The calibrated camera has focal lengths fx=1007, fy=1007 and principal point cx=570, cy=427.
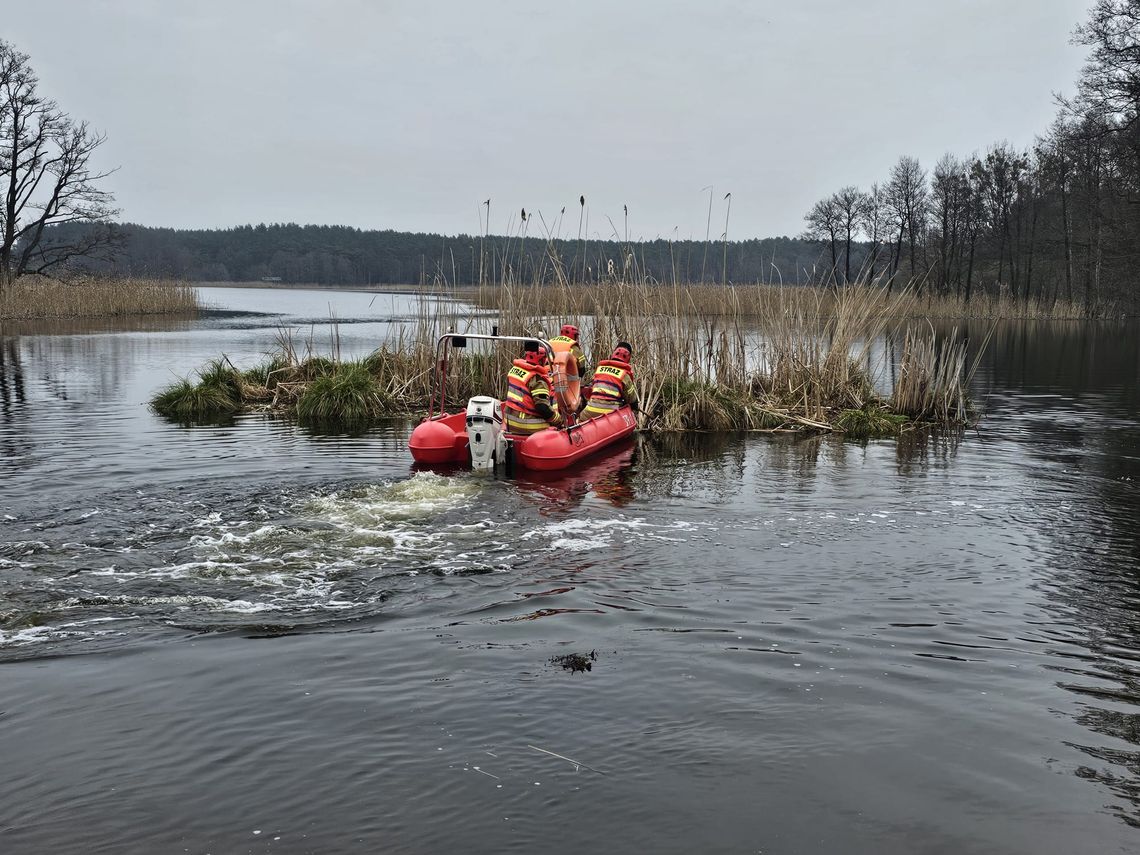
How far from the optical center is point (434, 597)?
23.5 feet

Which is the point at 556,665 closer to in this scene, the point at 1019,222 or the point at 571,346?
the point at 571,346

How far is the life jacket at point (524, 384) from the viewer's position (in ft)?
40.9

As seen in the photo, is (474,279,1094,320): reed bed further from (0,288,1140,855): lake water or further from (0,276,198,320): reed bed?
(0,276,198,320): reed bed

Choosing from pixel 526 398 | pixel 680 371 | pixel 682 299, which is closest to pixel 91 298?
pixel 682 299

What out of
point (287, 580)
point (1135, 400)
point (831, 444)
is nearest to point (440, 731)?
point (287, 580)

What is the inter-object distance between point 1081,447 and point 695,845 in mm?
12554

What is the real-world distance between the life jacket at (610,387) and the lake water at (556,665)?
95.5 inches

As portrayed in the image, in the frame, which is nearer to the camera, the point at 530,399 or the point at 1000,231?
the point at 530,399

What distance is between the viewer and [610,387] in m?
14.4

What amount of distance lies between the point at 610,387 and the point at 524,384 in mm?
2171

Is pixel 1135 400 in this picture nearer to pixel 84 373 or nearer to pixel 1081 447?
pixel 1081 447

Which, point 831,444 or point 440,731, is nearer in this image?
point 440,731

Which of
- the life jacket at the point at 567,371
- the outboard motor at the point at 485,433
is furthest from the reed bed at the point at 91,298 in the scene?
the outboard motor at the point at 485,433

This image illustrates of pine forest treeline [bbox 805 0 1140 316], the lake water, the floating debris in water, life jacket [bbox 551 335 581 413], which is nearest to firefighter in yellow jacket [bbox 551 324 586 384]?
life jacket [bbox 551 335 581 413]
